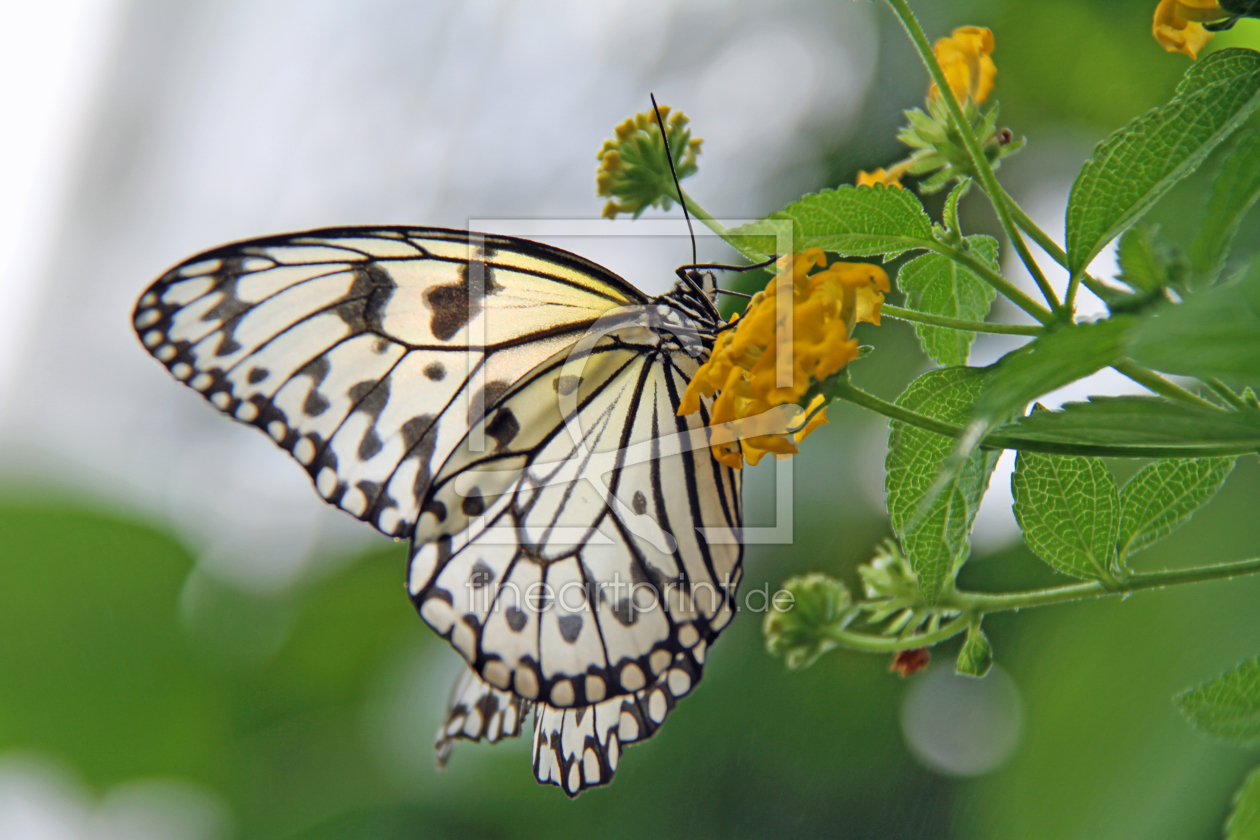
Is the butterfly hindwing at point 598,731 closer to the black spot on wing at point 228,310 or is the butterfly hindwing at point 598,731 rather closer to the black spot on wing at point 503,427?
the black spot on wing at point 503,427

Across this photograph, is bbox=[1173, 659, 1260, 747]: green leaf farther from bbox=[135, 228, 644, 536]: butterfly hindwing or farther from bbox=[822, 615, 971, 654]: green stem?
bbox=[135, 228, 644, 536]: butterfly hindwing

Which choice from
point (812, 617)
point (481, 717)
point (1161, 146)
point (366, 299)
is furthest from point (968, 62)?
point (481, 717)

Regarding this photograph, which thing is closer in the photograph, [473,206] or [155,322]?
[155,322]

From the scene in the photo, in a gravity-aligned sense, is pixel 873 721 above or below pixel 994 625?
below

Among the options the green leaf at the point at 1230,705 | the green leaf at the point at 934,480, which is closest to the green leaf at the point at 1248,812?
the green leaf at the point at 1230,705

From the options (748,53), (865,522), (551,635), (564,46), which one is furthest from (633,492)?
(564,46)

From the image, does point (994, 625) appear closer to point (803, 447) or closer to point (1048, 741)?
point (1048, 741)
